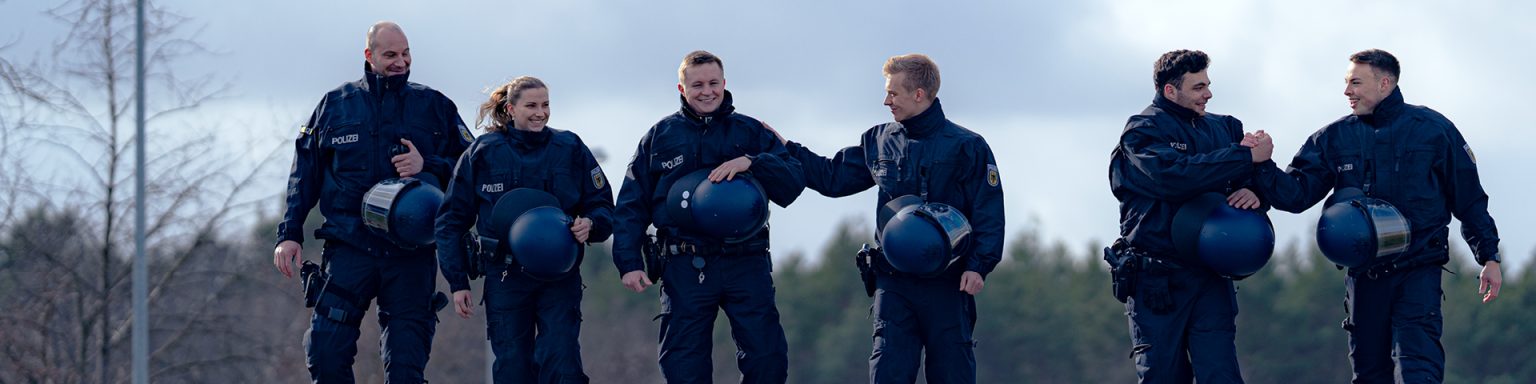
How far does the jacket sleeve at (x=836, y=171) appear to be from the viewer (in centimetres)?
1047

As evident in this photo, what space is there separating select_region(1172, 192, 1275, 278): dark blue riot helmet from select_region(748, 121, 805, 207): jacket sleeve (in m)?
1.83

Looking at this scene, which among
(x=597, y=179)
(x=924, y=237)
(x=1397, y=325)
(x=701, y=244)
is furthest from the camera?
(x=597, y=179)

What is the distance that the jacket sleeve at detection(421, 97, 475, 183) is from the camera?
1095cm

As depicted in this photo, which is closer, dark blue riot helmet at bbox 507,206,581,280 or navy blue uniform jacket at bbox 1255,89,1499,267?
dark blue riot helmet at bbox 507,206,581,280

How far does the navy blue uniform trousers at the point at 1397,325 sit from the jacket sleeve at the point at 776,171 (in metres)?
2.78

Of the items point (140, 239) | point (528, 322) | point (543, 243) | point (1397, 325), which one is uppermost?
point (140, 239)

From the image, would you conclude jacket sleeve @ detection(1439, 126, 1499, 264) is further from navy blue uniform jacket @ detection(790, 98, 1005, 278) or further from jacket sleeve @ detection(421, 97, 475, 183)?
jacket sleeve @ detection(421, 97, 475, 183)

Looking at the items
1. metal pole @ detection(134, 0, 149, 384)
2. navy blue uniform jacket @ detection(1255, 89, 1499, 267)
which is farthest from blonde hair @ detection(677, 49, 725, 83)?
metal pole @ detection(134, 0, 149, 384)

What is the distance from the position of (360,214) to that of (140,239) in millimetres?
9807

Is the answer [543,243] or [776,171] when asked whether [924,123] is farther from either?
[543,243]

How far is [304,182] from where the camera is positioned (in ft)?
35.8

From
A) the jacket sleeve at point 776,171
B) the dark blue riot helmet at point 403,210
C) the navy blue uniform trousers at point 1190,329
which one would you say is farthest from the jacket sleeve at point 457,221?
the navy blue uniform trousers at point 1190,329

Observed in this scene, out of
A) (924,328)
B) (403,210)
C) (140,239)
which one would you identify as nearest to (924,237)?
(924,328)

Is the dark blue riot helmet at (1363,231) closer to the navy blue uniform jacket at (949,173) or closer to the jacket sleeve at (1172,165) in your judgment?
the jacket sleeve at (1172,165)
